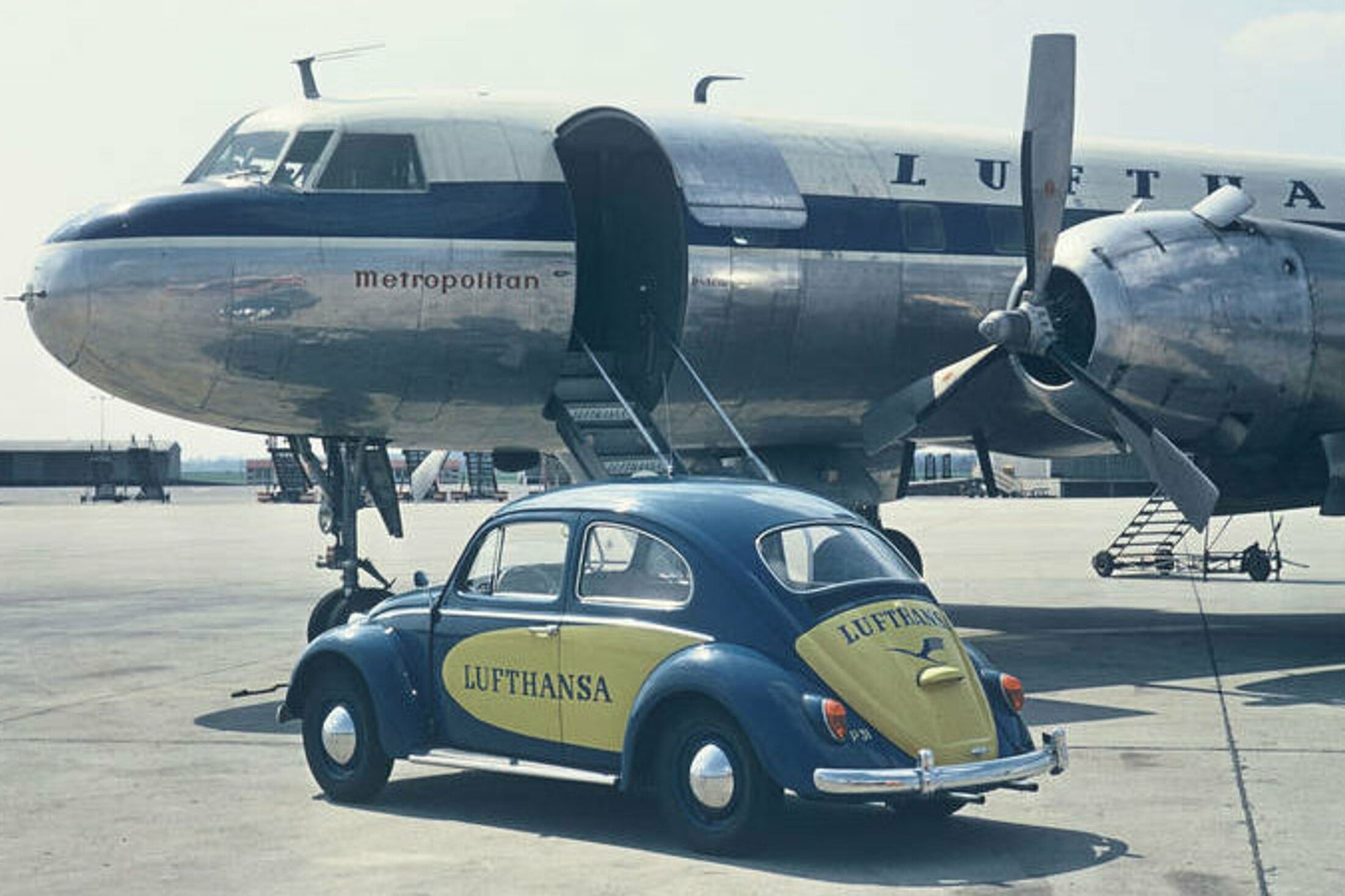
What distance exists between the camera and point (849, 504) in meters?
21.0

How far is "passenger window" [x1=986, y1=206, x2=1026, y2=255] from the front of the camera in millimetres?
20797

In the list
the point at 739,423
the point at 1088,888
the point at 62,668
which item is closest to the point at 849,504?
the point at 739,423

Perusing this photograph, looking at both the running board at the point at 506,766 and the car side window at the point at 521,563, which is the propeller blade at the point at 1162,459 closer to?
the car side window at the point at 521,563

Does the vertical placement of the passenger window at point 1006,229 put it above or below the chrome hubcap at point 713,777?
above

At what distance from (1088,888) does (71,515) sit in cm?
6161

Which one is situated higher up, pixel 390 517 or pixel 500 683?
pixel 500 683

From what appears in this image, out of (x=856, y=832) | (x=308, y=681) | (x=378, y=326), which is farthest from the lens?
(x=378, y=326)

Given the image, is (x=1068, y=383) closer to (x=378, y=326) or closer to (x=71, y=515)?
(x=378, y=326)

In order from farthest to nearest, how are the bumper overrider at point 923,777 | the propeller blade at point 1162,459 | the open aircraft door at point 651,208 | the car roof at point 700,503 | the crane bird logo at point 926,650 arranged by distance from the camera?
1. the open aircraft door at point 651,208
2. the propeller blade at point 1162,459
3. the car roof at point 700,503
4. the crane bird logo at point 926,650
5. the bumper overrider at point 923,777

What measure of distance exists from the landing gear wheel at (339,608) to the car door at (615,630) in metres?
6.76

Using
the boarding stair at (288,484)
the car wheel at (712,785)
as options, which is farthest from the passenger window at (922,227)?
the boarding stair at (288,484)

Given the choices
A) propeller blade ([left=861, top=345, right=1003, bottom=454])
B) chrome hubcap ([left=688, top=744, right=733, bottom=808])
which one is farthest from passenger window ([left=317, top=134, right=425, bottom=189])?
chrome hubcap ([left=688, top=744, right=733, bottom=808])

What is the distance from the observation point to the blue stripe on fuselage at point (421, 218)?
643 inches

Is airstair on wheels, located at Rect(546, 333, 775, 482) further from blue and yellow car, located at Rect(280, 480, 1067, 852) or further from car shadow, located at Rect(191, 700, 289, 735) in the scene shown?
blue and yellow car, located at Rect(280, 480, 1067, 852)
